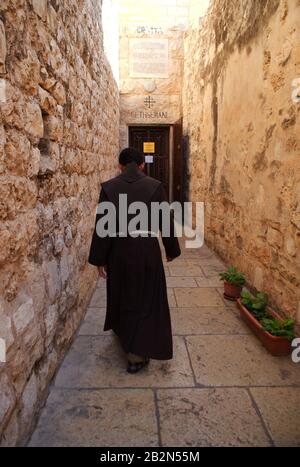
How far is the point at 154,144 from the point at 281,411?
6.71 m

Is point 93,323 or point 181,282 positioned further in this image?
point 181,282

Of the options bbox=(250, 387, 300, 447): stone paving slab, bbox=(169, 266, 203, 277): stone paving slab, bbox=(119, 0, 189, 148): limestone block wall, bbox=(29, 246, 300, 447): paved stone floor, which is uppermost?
bbox=(119, 0, 189, 148): limestone block wall

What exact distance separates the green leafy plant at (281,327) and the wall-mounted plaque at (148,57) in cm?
652

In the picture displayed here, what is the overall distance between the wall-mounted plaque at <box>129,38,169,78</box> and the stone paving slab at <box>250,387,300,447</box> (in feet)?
23.1

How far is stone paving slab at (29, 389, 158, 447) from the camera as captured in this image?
5.07 feet

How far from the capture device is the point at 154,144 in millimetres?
7684

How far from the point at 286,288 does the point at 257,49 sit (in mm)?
2304

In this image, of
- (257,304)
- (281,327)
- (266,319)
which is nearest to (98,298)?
(257,304)

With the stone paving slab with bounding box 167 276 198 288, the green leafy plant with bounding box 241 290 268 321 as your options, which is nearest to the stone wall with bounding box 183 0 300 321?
the green leafy plant with bounding box 241 290 268 321

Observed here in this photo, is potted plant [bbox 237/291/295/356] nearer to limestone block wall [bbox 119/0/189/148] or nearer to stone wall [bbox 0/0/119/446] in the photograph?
stone wall [bbox 0/0/119/446]

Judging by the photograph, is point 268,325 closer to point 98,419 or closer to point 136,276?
point 136,276

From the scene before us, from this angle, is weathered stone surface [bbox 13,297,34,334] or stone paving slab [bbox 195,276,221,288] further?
stone paving slab [bbox 195,276,221,288]

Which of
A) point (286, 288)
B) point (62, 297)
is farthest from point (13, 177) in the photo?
point (286, 288)
